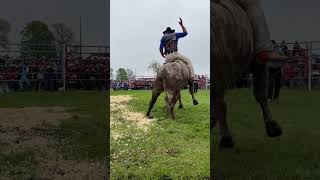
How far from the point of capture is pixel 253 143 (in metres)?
3.12

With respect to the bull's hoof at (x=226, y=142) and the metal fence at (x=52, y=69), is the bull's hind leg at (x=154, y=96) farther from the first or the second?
the metal fence at (x=52, y=69)

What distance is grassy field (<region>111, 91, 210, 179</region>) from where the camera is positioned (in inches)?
102

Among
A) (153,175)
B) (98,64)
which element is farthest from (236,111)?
(98,64)

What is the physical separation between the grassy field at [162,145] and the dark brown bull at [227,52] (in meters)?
0.28

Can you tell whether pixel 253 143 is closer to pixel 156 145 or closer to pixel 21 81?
pixel 156 145

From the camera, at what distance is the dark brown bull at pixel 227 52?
2.45m

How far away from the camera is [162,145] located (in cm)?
302

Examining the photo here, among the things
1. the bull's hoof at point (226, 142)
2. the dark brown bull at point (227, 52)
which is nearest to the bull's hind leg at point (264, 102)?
the dark brown bull at point (227, 52)

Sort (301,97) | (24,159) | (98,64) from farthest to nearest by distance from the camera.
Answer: (98,64) < (301,97) < (24,159)

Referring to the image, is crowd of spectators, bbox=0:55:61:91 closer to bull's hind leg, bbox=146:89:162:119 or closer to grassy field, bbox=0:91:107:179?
grassy field, bbox=0:91:107:179

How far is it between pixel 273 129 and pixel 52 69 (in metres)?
7.06

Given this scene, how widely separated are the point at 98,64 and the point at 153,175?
679 centimetres

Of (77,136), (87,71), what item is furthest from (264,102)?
(87,71)

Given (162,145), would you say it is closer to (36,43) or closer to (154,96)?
(154,96)
